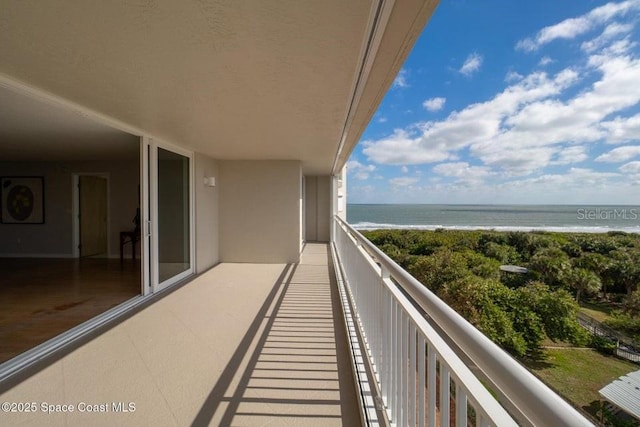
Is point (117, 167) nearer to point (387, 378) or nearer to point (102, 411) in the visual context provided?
point (102, 411)

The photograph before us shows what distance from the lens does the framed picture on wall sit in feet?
23.6

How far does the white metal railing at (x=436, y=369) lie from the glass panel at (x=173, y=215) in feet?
11.5

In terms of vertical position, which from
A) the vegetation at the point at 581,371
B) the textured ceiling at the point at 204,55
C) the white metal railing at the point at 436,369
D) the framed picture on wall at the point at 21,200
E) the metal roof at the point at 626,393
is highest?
the textured ceiling at the point at 204,55

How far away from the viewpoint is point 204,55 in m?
2.00

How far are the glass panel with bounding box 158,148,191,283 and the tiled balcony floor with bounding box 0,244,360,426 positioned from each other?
1.00 meters

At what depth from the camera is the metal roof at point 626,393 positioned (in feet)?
18.7

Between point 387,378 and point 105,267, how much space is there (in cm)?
651

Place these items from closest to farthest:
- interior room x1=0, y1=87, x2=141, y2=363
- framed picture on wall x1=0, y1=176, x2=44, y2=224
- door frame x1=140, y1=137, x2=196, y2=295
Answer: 1. interior room x1=0, y1=87, x2=141, y2=363
2. door frame x1=140, y1=137, x2=196, y2=295
3. framed picture on wall x1=0, y1=176, x2=44, y2=224

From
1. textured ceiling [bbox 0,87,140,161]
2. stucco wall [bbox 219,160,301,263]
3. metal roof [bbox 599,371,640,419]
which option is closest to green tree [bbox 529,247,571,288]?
metal roof [bbox 599,371,640,419]

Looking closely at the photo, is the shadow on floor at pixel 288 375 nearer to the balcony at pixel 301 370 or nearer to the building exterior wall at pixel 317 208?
the balcony at pixel 301 370

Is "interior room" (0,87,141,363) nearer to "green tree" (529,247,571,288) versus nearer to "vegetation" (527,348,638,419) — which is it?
"vegetation" (527,348,638,419)

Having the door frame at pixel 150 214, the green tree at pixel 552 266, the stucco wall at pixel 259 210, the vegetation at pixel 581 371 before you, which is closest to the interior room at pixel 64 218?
the door frame at pixel 150 214

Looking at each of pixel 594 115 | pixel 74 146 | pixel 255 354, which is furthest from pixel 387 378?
pixel 594 115

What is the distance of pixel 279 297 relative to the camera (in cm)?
420
